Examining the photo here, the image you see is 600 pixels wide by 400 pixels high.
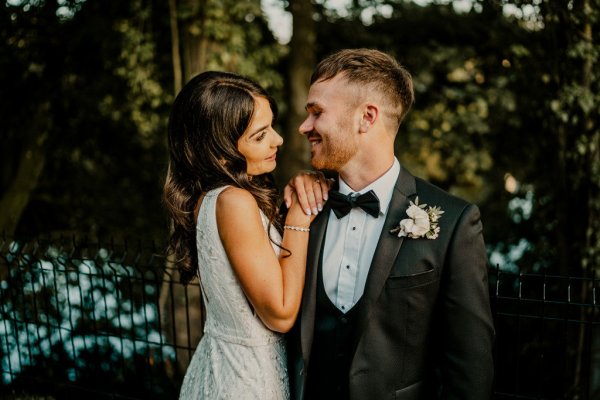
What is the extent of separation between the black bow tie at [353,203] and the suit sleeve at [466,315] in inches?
14.3

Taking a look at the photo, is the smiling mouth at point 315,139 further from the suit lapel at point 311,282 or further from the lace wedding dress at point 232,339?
the lace wedding dress at point 232,339

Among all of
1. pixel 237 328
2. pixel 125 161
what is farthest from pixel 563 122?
pixel 125 161

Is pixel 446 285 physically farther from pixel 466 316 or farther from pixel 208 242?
pixel 208 242

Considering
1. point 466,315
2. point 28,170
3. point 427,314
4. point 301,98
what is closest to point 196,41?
point 301,98

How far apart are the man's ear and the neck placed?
0.14 m

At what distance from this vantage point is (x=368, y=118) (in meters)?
2.49

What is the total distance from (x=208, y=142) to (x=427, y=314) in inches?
46.7

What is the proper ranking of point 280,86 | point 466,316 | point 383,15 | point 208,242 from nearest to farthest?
1. point 466,316
2. point 208,242
3. point 280,86
4. point 383,15

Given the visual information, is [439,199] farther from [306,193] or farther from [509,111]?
[509,111]

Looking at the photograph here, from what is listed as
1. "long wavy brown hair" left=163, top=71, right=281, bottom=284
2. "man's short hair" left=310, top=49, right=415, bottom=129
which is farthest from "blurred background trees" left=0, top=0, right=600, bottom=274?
"man's short hair" left=310, top=49, right=415, bottom=129

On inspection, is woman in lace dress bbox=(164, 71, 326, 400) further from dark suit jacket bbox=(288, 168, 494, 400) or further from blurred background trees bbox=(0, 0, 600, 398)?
blurred background trees bbox=(0, 0, 600, 398)

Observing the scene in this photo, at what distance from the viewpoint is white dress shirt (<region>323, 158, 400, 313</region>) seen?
2404 mm

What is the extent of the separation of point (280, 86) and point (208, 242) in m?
5.17

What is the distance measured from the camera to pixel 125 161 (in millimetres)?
8773
